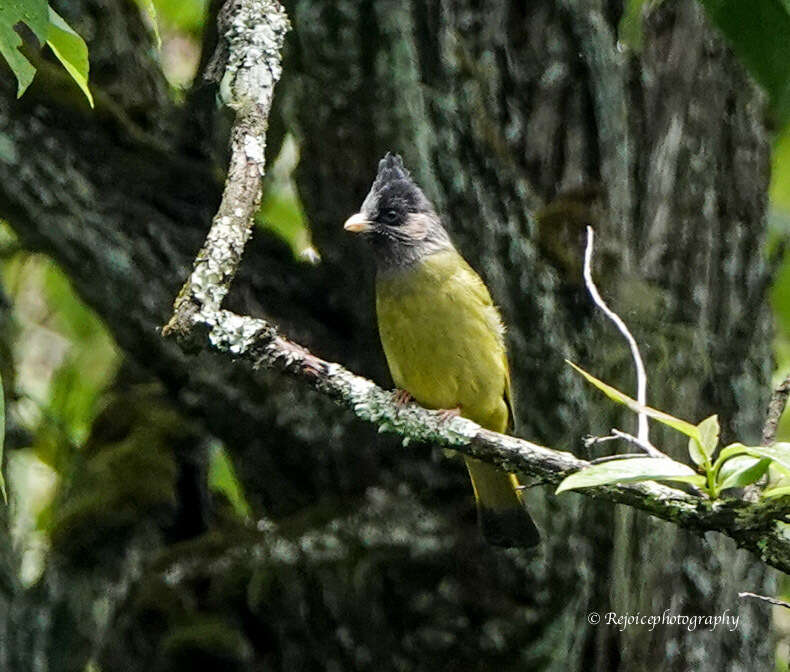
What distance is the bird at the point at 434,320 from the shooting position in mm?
4480

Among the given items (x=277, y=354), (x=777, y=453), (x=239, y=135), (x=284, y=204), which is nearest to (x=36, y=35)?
(x=239, y=135)

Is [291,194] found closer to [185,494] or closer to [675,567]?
[185,494]

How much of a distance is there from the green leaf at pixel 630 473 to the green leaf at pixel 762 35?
621mm

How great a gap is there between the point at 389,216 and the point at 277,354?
1.99 meters

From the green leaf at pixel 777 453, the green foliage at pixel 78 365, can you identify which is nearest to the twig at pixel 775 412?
the green leaf at pixel 777 453

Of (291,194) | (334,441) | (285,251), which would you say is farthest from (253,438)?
(291,194)

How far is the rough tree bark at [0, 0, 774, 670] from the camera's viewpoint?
441 centimetres

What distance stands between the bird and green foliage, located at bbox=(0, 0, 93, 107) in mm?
1839

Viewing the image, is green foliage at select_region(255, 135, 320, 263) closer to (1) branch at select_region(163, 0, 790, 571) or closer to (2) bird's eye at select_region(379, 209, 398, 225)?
(2) bird's eye at select_region(379, 209, 398, 225)

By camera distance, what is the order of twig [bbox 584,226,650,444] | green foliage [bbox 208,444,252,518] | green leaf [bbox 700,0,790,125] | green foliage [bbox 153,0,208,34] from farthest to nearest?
green foliage [bbox 153,0,208,34] < green foliage [bbox 208,444,252,518] < twig [bbox 584,226,650,444] < green leaf [bbox 700,0,790,125]

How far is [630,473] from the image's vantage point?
1.88 meters

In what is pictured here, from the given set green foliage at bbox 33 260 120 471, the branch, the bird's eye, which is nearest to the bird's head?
the bird's eye

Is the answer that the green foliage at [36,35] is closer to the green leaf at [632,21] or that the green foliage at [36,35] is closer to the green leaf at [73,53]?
the green leaf at [73,53]

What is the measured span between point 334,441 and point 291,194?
2.33 meters
